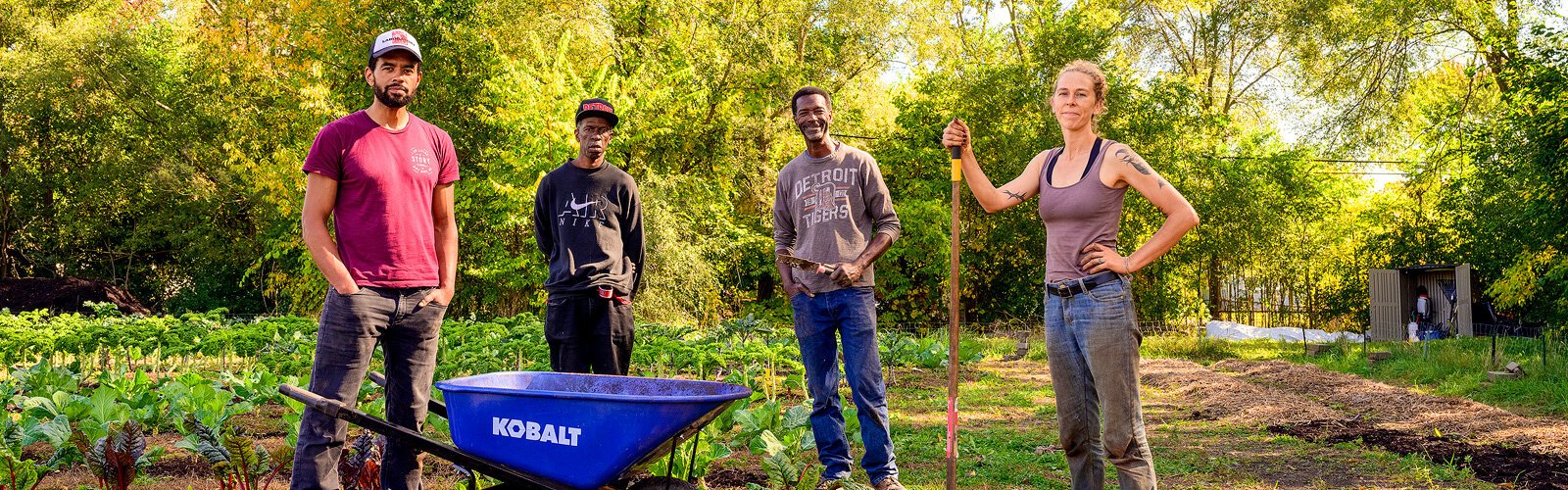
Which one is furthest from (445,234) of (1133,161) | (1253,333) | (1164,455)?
(1253,333)

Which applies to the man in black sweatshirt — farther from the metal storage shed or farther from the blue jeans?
the metal storage shed

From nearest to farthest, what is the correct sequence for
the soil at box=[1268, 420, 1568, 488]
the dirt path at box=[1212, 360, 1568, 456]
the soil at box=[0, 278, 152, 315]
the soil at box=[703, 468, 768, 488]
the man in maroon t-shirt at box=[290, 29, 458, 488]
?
the man in maroon t-shirt at box=[290, 29, 458, 488] < the soil at box=[703, 468, 768, 488] < the soil at box=[1268, 420, 1568, 488] < the dirt path at box=[1212, 360, 1568, 456] < the soil at box=[0, 278, 152, 315]

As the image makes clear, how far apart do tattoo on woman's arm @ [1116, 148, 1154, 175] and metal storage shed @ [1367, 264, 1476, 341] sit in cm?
1592

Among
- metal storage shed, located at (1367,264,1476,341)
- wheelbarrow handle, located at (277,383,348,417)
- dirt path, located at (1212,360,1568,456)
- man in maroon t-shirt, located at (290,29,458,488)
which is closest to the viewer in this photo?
wheelbarrow handle, located at (277,383,348,417)

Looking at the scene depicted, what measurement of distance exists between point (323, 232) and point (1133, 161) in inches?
89.4

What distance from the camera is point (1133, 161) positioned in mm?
2838

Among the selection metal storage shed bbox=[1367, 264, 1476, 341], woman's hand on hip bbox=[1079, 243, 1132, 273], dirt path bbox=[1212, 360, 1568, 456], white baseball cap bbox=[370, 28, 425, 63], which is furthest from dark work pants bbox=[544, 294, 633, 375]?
metal storage shed bbox=[1367, 264, 1476, 341]

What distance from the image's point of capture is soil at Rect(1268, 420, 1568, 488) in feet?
15.2

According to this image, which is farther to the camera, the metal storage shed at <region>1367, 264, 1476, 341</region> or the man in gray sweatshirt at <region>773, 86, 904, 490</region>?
the metal storage shed at <region>1367, 264, 1476, 341</region>

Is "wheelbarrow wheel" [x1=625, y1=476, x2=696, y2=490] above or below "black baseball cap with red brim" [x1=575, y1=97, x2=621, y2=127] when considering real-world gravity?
below

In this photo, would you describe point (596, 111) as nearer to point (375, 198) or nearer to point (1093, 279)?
point (375, 198)

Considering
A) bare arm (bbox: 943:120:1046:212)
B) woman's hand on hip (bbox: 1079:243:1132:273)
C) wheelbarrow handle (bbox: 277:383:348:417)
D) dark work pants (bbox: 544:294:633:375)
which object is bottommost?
wheelbarrow handle (bbox: 277:383:348:417)

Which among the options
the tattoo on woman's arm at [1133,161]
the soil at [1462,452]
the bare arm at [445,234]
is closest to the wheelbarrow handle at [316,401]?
the bare arm at [445,234]

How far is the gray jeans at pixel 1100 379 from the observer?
2814 millimetres
